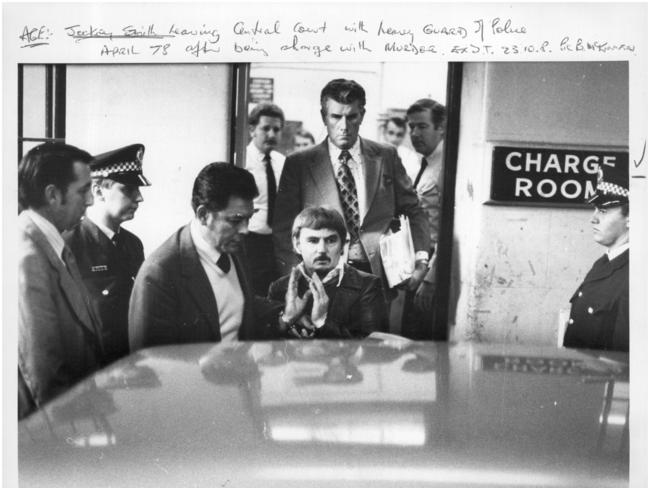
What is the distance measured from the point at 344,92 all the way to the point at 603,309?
1239mm

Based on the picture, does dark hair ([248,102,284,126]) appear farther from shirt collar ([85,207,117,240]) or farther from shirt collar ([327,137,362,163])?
shirt collar ([85,207,117,240])

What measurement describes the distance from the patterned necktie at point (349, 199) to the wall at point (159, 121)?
1.44 ft

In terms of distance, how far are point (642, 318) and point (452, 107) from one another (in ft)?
3.37

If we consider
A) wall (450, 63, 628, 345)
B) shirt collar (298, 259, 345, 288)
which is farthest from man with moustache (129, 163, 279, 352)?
wall (450, 63, 628, 345)

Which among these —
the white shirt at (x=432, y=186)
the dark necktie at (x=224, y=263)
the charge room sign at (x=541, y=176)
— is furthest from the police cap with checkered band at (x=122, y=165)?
the charge room sign at (x=541, y=176)

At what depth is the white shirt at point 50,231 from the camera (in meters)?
2.82

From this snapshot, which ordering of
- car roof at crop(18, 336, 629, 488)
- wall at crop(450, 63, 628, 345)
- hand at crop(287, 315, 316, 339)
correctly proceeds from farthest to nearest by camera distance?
hand at crop(287, 315, 316, 339) < wall at crop(450, 63, 628, 345) < car roof at crop(18, 336, 629, 488)

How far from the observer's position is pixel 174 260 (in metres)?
2.85

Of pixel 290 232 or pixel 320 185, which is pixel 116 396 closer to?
pixel 290 232

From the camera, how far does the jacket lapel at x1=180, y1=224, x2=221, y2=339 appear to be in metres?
2.85

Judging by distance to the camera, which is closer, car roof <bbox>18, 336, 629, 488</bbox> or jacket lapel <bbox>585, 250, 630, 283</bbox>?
car roof <bbox>18, 336, 629, 488</bbox>

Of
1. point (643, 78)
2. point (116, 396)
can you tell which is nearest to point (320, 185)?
point (116, 396)

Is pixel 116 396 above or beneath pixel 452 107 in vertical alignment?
beneath

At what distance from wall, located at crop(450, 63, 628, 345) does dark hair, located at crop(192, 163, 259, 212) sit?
2.58 feet
